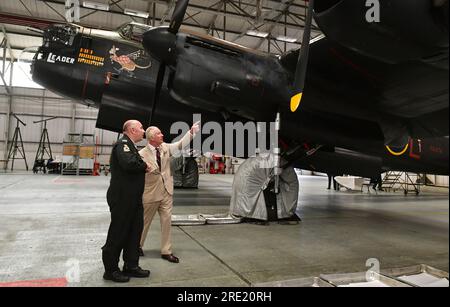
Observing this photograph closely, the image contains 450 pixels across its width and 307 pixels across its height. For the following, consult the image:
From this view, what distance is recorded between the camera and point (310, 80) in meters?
4.88

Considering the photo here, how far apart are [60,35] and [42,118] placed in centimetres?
2158

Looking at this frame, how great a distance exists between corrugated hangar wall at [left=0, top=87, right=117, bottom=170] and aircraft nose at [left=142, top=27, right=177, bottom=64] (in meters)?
22.9

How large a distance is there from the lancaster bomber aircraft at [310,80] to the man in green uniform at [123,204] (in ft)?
5.38

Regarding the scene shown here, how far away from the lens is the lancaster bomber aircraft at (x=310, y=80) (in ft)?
8.82

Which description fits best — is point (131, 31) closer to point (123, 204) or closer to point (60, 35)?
point (60, 35)

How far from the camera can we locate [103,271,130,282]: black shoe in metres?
2.98

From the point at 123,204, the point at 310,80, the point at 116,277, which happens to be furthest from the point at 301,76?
the point at 116,277

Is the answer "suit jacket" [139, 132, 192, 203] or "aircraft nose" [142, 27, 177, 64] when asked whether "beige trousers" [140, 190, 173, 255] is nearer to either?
"suit jacket" [139, 132, 192, 203]

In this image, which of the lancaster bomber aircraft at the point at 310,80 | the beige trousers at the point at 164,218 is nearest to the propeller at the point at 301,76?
the lancaster bomber aircraft at the point at 310,80

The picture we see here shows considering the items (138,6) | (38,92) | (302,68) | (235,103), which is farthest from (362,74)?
(38,92)

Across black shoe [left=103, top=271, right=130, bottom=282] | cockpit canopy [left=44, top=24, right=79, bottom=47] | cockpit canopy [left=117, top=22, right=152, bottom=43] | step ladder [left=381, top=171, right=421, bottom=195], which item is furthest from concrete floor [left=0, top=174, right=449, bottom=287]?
step ladder [left=381, top=171, right=421, bottom=195]

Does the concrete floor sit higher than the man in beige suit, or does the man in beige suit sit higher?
the man in beige suit

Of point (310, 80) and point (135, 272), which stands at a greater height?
point (310, 80)

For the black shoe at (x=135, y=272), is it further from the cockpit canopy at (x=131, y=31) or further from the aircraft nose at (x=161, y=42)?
the cockpit canopy at (x=131, y=31)
